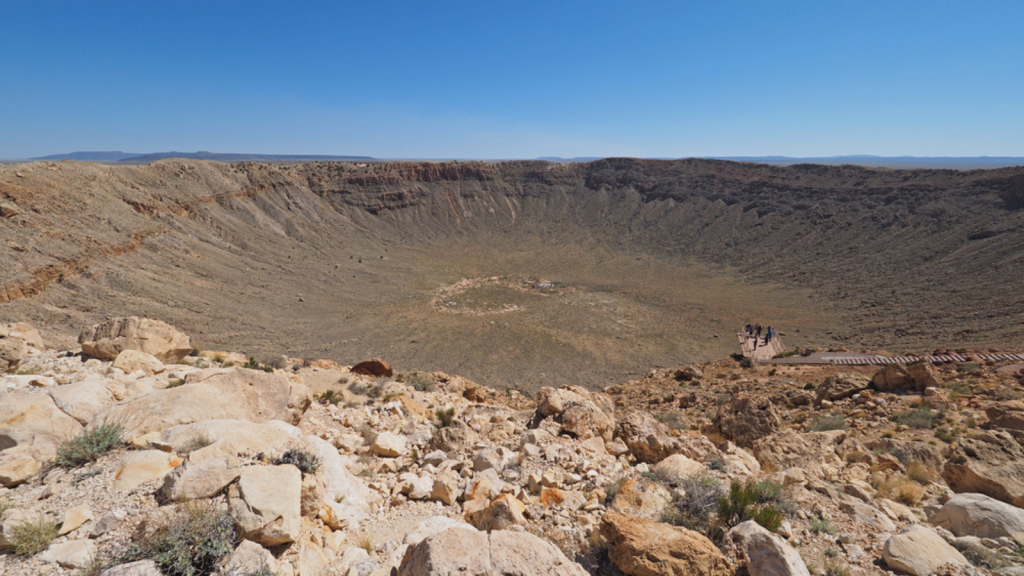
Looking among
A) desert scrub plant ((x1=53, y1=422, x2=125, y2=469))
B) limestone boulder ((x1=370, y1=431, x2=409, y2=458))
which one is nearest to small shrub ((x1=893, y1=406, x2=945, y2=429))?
limestone boulder ((x1=370, y1=431, x2=409, y2=458))

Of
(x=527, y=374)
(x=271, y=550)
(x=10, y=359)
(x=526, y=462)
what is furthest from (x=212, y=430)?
(x=527, y=374)

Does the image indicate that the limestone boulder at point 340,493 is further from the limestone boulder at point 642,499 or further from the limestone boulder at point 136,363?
the limestone boulder at point 136,363

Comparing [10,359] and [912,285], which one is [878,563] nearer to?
[10,359]

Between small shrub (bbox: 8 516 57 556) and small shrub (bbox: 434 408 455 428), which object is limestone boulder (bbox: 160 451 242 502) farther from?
small shrub (bbox: 434 408 455 428)

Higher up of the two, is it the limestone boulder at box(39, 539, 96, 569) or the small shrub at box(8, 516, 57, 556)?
the small shrub at box(8, 516, 57, 556)

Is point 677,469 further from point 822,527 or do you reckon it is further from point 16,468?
point 16,468

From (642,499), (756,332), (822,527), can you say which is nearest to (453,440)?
(642,499)
